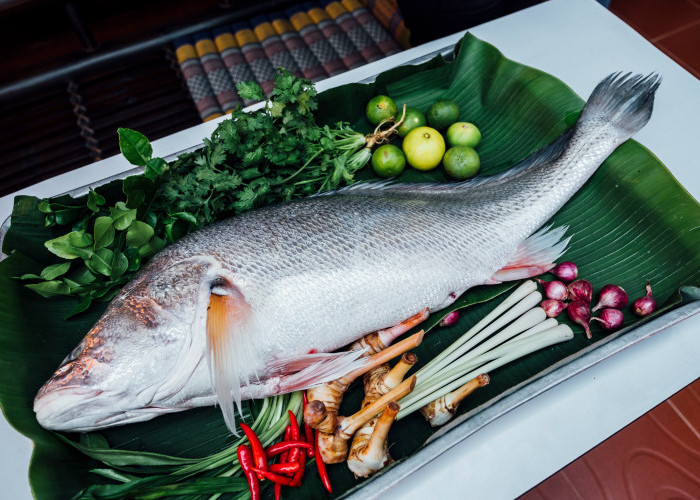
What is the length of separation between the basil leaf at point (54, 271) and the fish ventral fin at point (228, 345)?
50cm

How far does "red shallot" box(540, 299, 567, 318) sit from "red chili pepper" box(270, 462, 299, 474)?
0.83m

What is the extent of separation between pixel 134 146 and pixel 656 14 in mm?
3345

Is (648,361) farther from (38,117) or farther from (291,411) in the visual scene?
(38,117)

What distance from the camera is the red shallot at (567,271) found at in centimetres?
141

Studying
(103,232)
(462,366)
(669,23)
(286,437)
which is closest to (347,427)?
(286,437)

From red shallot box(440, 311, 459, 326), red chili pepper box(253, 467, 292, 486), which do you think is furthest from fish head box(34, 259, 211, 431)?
red shallot box(440, 311, 459, 326)

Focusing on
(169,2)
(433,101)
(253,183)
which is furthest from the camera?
(169,2)

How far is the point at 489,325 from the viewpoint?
1392mm

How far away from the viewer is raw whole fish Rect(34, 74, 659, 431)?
1179 mm

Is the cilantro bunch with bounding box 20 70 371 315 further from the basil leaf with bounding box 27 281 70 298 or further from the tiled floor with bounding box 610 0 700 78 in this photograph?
the tiled floor with bounding box 610 0 700 78

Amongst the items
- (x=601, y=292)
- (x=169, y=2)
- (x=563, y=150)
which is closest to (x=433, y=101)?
(x=563, y=150)

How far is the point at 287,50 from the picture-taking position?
241 centimetres

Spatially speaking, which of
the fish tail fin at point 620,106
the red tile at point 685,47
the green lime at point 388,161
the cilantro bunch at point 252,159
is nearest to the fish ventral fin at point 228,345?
the cilantro bunch at point 252,159

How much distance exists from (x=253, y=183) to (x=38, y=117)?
61.1 inches
